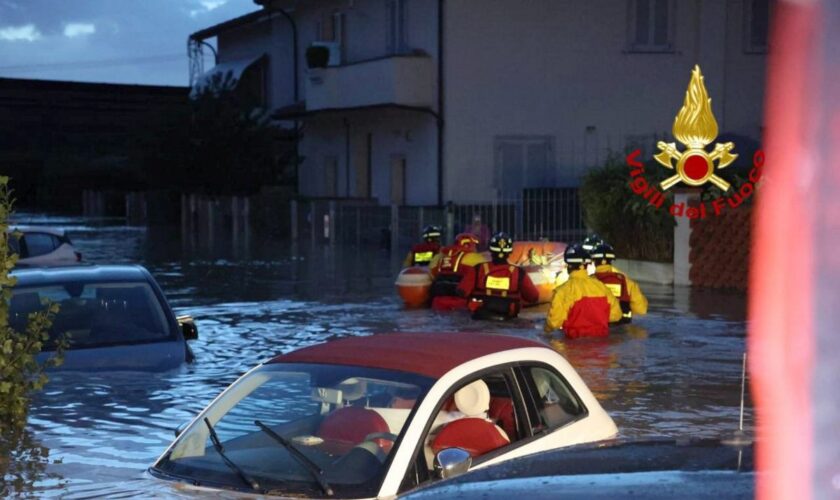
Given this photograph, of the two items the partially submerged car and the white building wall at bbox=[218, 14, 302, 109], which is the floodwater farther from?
the white building wall at bbox=[218, 14, 302, 109]

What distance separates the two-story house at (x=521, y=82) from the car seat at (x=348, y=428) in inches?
1023

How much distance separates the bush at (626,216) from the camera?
23953mm

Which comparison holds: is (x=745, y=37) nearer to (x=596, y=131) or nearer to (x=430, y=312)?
(x=596, y=131)

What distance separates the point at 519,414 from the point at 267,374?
4.08 feet

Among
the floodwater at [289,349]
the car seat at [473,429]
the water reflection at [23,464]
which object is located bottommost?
the floodwater at [289,349]

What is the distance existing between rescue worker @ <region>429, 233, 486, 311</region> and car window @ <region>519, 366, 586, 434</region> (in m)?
11.7

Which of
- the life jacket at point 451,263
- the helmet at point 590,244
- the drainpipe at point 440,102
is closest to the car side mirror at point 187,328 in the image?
the helmet at point 590,244

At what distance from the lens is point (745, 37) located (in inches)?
1356

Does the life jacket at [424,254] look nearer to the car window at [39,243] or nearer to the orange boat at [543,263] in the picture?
the orange boat at [543,263]

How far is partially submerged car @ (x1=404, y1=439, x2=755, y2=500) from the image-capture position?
260 cm

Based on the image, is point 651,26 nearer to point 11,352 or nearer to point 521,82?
point 521,82

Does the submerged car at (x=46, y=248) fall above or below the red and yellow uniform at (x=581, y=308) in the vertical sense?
above

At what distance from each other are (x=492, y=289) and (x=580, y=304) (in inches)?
91.6

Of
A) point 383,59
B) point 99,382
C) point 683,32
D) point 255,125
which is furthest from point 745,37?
point 99,382
